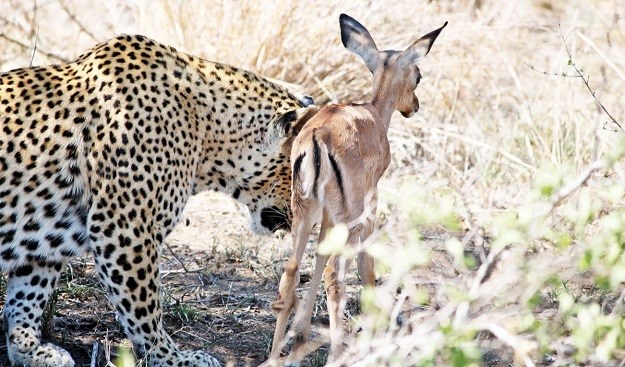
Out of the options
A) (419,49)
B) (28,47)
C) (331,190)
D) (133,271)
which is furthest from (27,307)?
(28,47)

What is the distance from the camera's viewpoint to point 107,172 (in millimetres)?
6082

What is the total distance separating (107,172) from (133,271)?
530mm

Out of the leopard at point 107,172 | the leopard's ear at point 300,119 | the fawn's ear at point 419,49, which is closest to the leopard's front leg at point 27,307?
the leopard at point 107,172

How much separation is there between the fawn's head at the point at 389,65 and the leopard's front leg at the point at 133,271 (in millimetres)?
1700

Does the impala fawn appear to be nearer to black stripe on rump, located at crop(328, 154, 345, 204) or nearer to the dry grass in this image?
black stripe on rump, located at crop(328, 154, 345, 204)

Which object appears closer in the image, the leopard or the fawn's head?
the leopard

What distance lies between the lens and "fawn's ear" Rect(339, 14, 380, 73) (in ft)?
23.5

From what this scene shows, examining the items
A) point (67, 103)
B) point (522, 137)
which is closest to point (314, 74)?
point (522, 137)

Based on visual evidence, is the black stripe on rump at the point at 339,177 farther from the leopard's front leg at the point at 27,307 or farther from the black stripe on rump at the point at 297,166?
the leopard's front leg at the point at 27,307

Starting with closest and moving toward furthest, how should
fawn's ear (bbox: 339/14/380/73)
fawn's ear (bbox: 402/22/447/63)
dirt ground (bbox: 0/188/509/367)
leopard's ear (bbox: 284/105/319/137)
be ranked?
leopard's ear (bbox: 284/105/319/137) < dirt ground (bbox: 0/188/509/367) < fawn's ear (bbox: 402/22/447/63) < fawn's ear (bbox: 339/14/380/73)

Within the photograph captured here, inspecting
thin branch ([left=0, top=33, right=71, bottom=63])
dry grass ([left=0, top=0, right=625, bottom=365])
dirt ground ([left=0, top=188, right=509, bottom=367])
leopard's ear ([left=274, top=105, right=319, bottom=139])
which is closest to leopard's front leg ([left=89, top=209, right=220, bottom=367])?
dirt ground ([left=0, top=188, right=509, bottom=367])

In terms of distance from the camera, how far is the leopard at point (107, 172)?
6.07 meters

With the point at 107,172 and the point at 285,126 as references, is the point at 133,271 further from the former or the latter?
the point at 285,126

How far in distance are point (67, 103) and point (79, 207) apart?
21.7 inches
